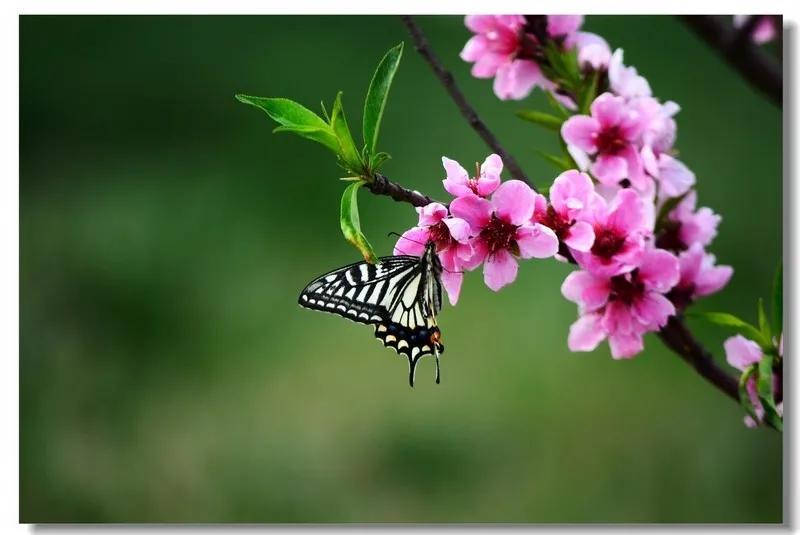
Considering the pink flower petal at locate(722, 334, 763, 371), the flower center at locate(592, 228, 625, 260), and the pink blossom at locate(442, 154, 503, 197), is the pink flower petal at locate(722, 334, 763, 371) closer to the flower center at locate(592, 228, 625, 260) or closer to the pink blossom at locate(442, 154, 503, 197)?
the flower center at locate(592, 228, 625, 260)

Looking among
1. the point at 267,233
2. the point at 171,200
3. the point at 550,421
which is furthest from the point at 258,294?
the point at 550,421

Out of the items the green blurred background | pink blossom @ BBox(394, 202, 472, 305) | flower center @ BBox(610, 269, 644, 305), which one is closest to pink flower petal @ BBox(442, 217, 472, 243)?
pink blossom @ BBox(394, 202, 472, 305)

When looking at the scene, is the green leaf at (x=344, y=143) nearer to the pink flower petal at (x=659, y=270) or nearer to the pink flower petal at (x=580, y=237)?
the pink flower petal at (x=580, y=237)

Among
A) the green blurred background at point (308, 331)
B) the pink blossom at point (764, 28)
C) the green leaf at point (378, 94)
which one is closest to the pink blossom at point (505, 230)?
the green leaf at point (378, 94)

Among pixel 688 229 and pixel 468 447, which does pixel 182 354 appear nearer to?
pixel 468 447

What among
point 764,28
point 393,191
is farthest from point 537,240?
point 764,28

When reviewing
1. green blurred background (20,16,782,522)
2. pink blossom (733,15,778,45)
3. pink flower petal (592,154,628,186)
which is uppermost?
pink blossom (733,15,778,45)
